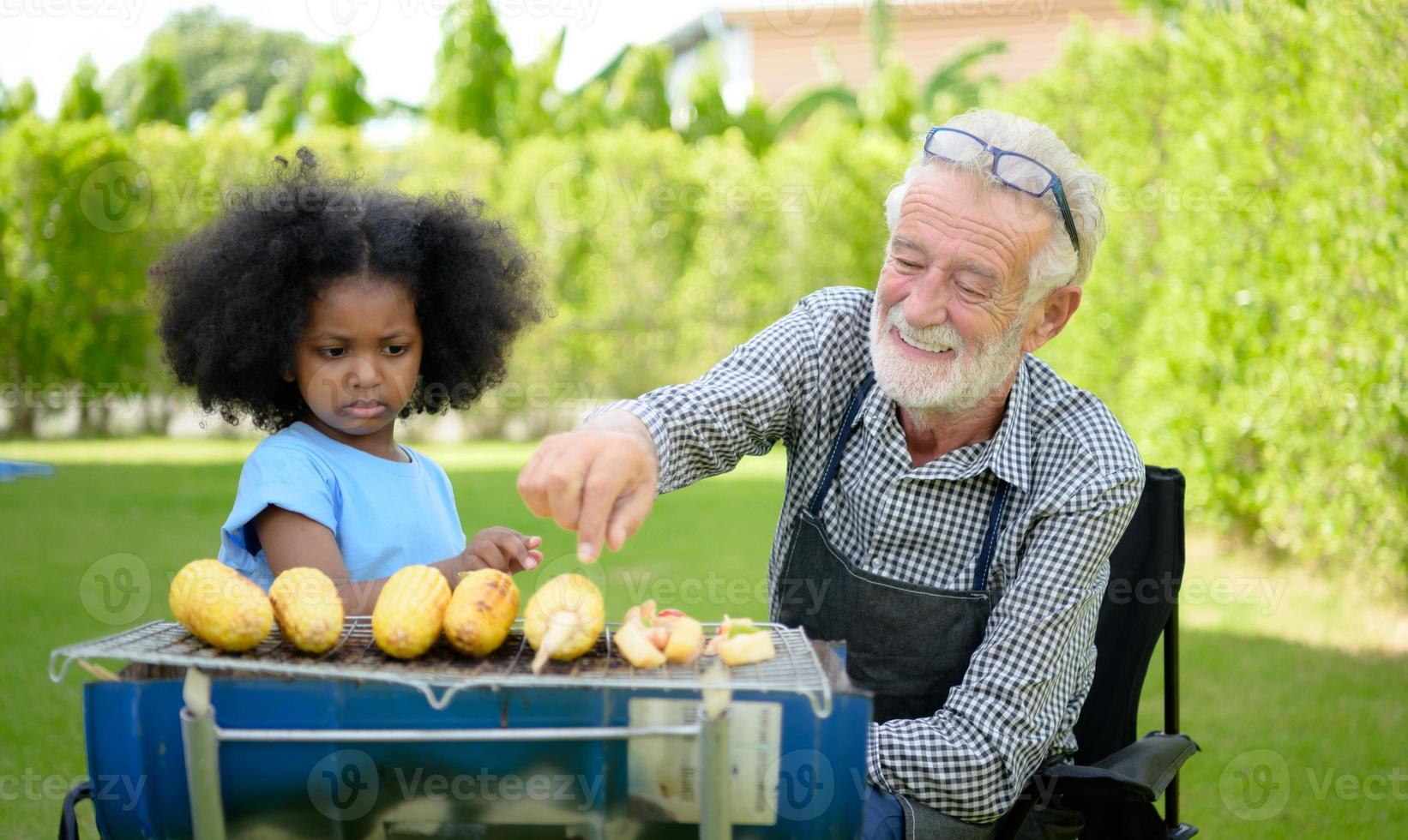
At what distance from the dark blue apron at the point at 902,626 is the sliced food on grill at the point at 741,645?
0.83 meters

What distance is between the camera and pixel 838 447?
2.88 metres

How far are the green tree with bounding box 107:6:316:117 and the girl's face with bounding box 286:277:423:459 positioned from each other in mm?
38698

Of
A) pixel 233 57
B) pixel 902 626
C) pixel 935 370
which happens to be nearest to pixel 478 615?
pixel 902 626

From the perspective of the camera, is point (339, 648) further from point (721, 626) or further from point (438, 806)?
point (721, 626)

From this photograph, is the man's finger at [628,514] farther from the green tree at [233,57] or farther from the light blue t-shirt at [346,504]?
the green tree at [233,57]

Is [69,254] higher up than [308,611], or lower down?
higher up

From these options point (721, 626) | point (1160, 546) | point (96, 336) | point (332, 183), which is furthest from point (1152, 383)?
point (96, 336)

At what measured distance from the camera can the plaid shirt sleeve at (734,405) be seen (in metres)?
2.41

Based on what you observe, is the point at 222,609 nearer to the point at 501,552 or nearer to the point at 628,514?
the point at 628,514

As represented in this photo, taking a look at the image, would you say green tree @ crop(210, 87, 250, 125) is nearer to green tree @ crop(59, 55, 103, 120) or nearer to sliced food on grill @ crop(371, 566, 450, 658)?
green tree @ crop(59, 55, 103, 120)

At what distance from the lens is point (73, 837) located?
6.41 feet

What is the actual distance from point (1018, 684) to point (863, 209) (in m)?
15.4

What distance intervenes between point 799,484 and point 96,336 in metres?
14.7

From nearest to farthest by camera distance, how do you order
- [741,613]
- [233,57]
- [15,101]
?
1. [741,613]
2. [15,101]
3. [233,57]
